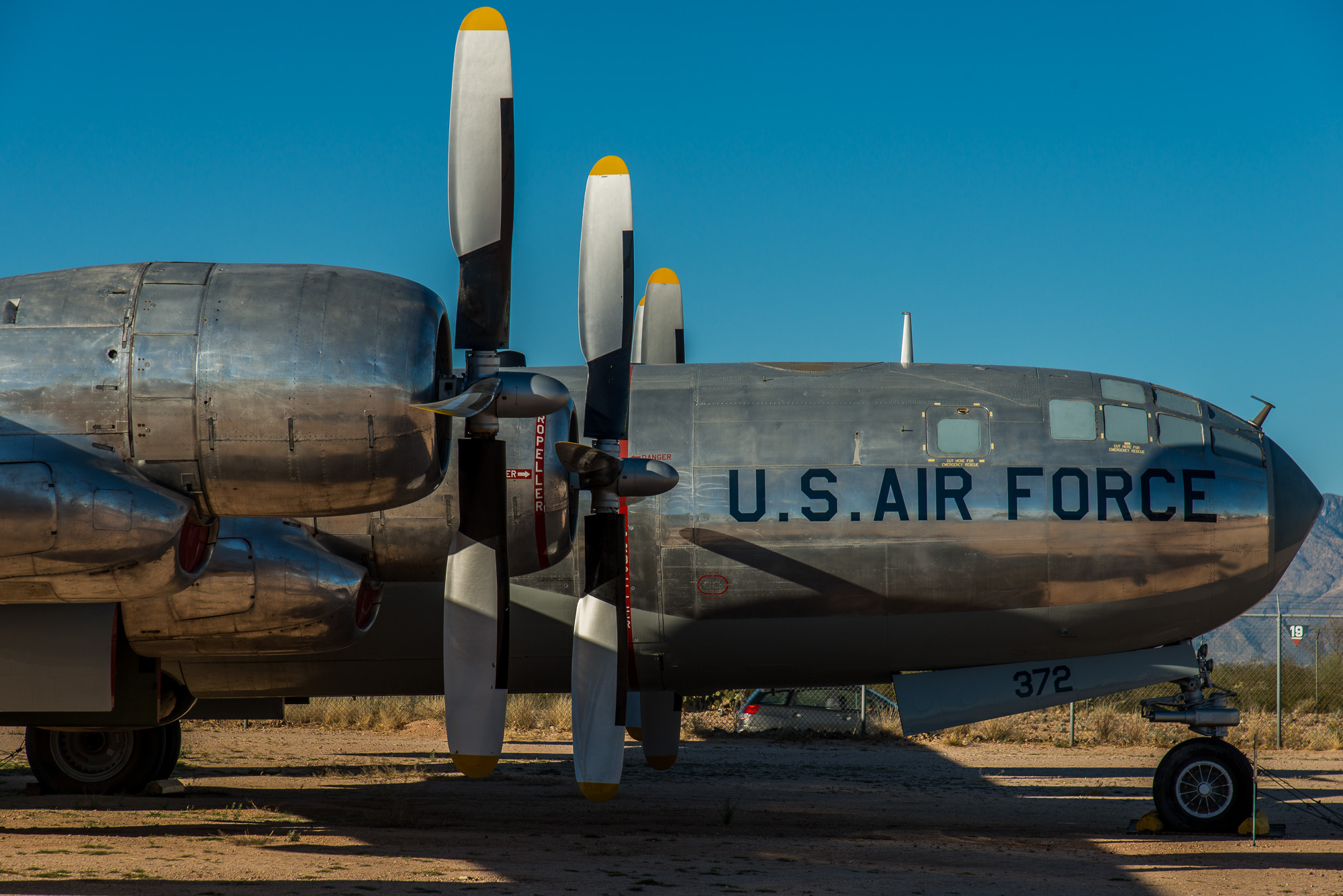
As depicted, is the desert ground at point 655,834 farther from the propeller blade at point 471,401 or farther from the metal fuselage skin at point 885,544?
the propeller blade at point 471,401

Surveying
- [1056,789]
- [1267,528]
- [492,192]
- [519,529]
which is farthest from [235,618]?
[1056,789]

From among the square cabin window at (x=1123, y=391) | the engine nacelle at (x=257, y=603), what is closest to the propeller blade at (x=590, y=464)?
the engine nacelle at (x=257, y=603)

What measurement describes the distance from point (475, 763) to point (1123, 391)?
8.10 m

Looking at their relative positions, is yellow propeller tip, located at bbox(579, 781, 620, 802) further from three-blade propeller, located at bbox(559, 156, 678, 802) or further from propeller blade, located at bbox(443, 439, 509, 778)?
propeller blade, located at bbox(443, 439, 509, 778)

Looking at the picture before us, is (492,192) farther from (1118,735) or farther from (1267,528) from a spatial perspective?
(1118,735)

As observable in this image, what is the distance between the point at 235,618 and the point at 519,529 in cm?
277

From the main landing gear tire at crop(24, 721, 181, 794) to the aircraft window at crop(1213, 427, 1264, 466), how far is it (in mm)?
12771

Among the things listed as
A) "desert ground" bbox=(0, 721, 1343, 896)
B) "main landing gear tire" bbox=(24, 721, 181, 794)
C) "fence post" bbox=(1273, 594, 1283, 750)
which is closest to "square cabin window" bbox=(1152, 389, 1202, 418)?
"desert ground" bbox=(0, 721, 1343, 896)

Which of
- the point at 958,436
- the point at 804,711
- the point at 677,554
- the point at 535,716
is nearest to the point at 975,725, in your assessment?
the point at 804,711

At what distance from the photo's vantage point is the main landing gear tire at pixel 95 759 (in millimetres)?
13883

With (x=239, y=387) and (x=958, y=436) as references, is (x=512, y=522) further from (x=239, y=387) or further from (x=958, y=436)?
(x=958, y=436)

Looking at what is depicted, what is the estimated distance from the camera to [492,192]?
871 centimetres

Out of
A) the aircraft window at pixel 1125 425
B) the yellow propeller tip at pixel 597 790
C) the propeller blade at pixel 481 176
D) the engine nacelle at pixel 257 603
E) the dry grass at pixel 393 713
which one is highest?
the propeller blade at pixel 481 176

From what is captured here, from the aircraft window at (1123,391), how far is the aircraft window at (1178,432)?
0.30 meters
